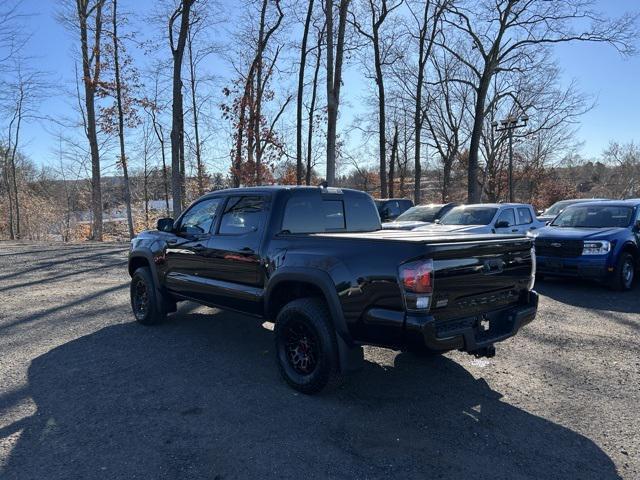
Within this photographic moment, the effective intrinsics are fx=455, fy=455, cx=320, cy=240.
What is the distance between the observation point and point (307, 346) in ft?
13.6

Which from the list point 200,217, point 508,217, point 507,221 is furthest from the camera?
point 508,217

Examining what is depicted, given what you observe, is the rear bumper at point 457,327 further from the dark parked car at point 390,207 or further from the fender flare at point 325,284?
the dark parked car at point 390,207

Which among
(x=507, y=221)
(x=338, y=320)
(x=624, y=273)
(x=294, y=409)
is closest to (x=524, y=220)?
(x=507, y=221)

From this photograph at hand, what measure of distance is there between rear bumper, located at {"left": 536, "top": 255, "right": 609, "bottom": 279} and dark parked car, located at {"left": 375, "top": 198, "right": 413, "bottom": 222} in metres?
7.89

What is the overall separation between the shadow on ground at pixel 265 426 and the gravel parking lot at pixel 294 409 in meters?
0.01

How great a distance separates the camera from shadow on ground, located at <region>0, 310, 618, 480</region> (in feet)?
9.82

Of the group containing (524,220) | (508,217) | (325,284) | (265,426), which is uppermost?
(508,217)

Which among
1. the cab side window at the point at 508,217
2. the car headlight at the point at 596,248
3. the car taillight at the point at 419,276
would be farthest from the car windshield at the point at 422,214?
the car taillight at the point at 419,276

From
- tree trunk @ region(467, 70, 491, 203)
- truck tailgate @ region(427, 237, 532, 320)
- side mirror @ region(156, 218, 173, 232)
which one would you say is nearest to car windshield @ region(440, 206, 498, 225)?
truck tailgate @ region(427, 237, 532, 320)

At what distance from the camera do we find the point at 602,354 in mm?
5242

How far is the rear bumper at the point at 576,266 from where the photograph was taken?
857 cm

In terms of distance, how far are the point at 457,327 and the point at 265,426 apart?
1.68m

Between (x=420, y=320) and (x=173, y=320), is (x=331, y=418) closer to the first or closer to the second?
(x=420, y=320)

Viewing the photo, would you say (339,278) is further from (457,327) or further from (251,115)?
(251,115)
